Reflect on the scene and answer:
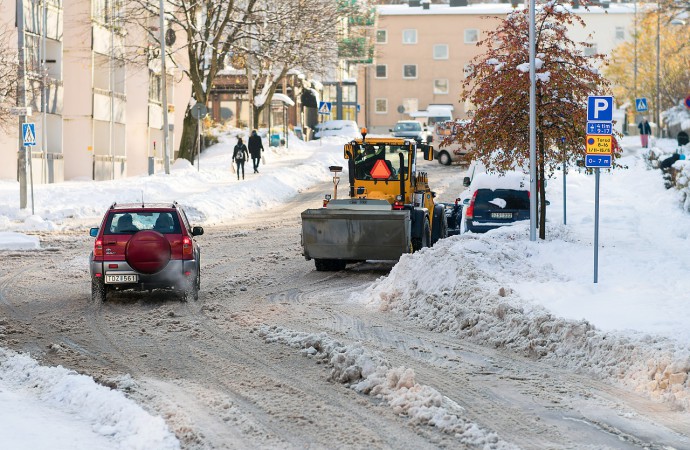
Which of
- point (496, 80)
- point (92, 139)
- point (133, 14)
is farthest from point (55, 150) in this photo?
point (496, 80)

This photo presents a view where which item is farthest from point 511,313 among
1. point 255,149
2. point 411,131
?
point 411,131

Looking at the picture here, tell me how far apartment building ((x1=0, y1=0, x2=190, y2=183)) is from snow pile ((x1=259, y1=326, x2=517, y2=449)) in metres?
29.8

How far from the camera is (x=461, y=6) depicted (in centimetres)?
11456

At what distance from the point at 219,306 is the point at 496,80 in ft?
26.1

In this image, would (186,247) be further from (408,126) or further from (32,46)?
(408,126)

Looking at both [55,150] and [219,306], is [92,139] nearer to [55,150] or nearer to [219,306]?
[55,150]

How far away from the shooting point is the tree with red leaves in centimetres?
2116

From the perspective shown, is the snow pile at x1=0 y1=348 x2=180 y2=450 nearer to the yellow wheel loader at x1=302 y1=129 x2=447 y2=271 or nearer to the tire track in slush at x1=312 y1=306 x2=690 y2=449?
the tire track in slush at x1=312 y1=306 x2=690 y2=449

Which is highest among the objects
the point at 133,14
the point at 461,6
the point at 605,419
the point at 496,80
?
the point at 461,6

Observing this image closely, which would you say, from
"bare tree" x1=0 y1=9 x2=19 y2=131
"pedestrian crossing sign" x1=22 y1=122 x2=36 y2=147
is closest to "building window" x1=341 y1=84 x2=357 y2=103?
"bare tree" x1=0 y1=9 x2=19 y2=131

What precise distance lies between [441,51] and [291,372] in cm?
10301

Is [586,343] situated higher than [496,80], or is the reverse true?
[496,80]

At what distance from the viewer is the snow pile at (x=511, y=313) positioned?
10883 mm

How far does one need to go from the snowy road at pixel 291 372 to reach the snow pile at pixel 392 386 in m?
0.04
